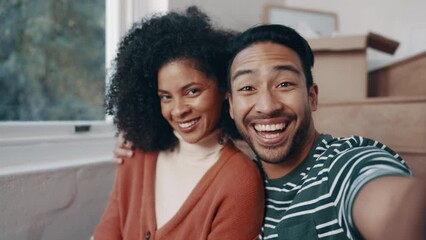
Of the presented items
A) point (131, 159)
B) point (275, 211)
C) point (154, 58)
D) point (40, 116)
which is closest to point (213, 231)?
point (275, 211)

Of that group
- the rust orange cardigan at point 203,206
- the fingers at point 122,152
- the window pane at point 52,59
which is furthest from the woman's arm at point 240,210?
the window pane at point 52,59

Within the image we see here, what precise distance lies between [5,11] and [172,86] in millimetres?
640

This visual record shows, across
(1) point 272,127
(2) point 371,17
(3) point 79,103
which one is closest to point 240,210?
(1) point 272,127

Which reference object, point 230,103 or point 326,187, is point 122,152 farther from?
point 326,187

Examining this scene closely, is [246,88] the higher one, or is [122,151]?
[246,88]

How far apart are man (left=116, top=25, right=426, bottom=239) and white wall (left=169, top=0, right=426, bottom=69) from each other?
827mm

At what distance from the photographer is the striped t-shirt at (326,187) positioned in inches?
23.4

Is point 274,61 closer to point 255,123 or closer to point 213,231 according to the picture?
point 255,123

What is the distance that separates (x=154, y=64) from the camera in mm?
1007

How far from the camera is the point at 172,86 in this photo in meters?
0.91

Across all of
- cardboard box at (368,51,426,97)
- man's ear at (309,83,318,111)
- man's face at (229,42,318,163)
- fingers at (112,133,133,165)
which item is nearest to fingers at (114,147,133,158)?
fingers at (112,133,133,165)

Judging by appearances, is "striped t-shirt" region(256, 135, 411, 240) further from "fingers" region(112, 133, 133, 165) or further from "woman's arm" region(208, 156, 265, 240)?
"fingers" region(112, 133, 133, 165)

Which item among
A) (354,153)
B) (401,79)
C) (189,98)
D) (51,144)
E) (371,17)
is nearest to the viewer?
(354,153)

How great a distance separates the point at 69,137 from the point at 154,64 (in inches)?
18.8
